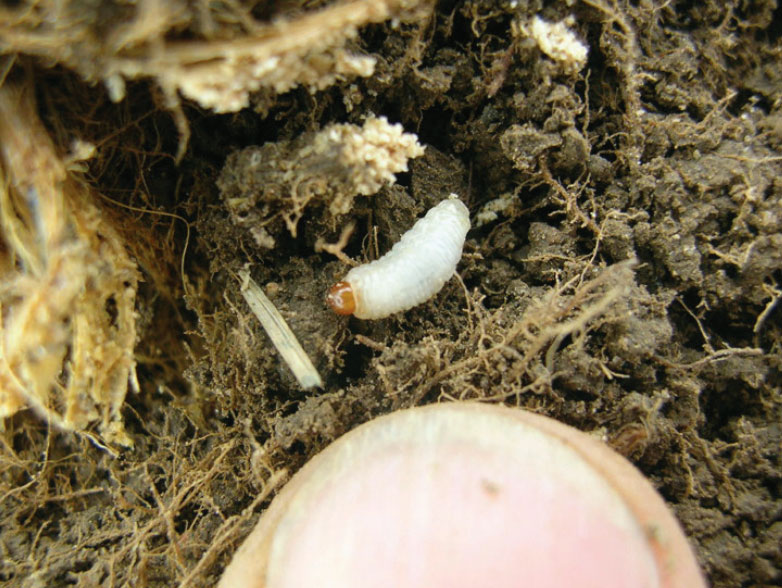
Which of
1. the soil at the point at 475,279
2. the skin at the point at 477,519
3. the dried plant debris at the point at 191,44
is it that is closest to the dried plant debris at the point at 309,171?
the soil at the point at 475,279

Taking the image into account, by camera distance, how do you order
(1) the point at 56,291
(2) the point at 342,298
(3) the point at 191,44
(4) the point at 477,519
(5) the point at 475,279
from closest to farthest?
(4) the point at 477,519
(3) the point at 191,44
(1) the point at 56,291
(2) the point at 342,298
(5) the point at 475,279

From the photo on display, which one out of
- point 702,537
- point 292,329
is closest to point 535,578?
point 702,537

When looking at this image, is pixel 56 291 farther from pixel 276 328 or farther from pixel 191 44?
pixel 191 44

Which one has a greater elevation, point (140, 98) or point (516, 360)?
point (140, 98)

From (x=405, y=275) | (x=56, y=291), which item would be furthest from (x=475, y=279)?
(x=56, y=291)

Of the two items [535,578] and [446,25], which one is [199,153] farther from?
[535,578]

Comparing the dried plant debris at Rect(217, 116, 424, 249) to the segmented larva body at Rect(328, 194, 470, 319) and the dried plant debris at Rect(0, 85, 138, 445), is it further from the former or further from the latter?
the dried plant debris at Rect(0, 85, 138, 445)
